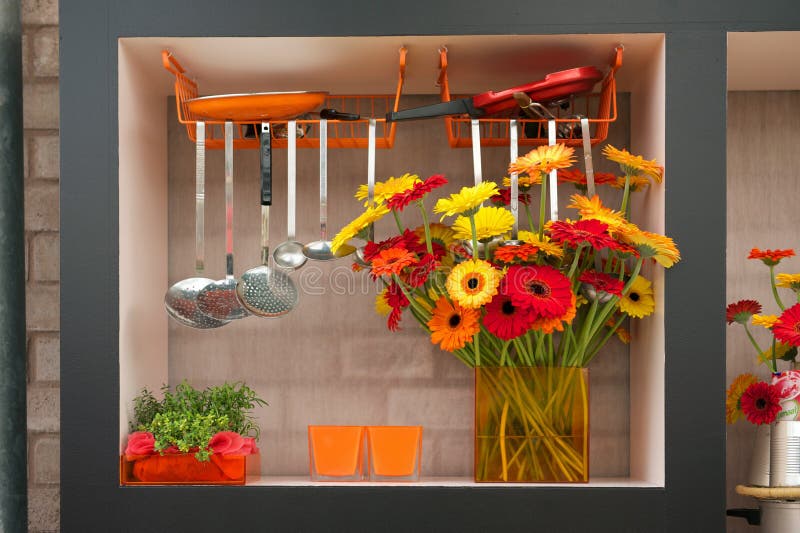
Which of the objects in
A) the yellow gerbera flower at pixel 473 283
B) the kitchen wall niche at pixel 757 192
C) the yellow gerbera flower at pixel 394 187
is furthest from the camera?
the kitchen wall niche at pixel 757 192

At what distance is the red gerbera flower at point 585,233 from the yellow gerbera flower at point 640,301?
108mm

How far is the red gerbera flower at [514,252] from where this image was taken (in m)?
1.50

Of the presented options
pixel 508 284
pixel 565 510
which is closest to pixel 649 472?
pixel 565 510

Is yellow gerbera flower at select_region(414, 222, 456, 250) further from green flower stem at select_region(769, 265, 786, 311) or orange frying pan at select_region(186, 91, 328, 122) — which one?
green flower stem at select_region(769, 265, 786, 311)

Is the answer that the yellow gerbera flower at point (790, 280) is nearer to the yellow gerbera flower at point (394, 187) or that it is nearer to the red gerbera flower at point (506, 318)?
the red gerbera flower at point (506, 318)

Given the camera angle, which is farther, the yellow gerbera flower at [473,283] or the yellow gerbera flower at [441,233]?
the yellow gerbera flower at [441,233]

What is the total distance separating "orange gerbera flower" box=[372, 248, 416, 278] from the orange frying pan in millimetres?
316

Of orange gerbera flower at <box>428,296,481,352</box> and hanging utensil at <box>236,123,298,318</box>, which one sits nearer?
orange gerbera flower at <box>428,296,481,352</box>

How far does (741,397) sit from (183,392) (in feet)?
3.30

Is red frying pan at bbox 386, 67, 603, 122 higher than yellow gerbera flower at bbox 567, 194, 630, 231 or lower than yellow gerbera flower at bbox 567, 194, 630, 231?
higher

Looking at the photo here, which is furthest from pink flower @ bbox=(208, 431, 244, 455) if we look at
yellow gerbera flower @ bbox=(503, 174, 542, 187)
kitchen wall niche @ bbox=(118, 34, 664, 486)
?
yellow gerbera flower @ bbox=(503, 174, 542, 187)

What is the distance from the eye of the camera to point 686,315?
1.52 m

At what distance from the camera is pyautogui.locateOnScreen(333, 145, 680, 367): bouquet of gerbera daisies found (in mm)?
1489

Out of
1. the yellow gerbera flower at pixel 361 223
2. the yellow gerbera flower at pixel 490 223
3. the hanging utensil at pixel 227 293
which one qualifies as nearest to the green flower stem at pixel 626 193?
the yellow gerbera flower at pixel 490 223
